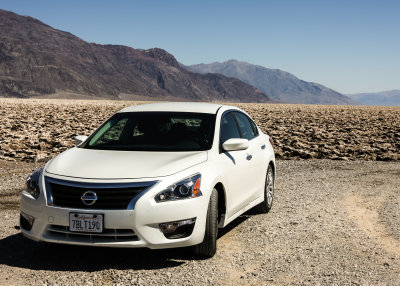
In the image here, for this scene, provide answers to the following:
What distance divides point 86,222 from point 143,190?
59 centimetres

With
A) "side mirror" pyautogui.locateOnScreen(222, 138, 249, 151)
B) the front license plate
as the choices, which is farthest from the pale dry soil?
"side mirror" pyautogui.locateOnScreen(222, 138, 249, 151)

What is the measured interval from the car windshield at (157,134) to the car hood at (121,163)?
255 millimetres

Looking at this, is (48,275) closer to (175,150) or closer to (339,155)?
(175,150)

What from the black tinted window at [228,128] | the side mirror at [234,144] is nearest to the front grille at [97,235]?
the side mirror at [234,144]

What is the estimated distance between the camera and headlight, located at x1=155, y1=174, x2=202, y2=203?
4.89 metres

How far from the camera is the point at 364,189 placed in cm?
1005

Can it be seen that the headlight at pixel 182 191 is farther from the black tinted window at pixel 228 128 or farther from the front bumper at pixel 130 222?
the black tinted window at pixel 228 128

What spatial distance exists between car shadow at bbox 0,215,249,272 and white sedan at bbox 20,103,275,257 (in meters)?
0.29

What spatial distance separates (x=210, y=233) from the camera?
527 centimetres

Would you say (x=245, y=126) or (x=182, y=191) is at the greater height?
(x=245, y=126)

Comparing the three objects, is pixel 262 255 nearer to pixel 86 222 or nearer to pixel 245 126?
pixel 86 222

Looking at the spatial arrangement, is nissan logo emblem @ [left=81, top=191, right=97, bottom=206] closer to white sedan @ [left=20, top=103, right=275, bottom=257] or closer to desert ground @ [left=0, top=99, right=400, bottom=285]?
white sedan @ [left=20, top=103, right=275, bottom=257]

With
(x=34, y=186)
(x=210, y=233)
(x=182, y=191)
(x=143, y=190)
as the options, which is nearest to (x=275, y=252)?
(x=210, y=233)

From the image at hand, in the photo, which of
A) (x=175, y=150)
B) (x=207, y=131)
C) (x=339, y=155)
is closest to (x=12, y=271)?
(x=175, y=150)
